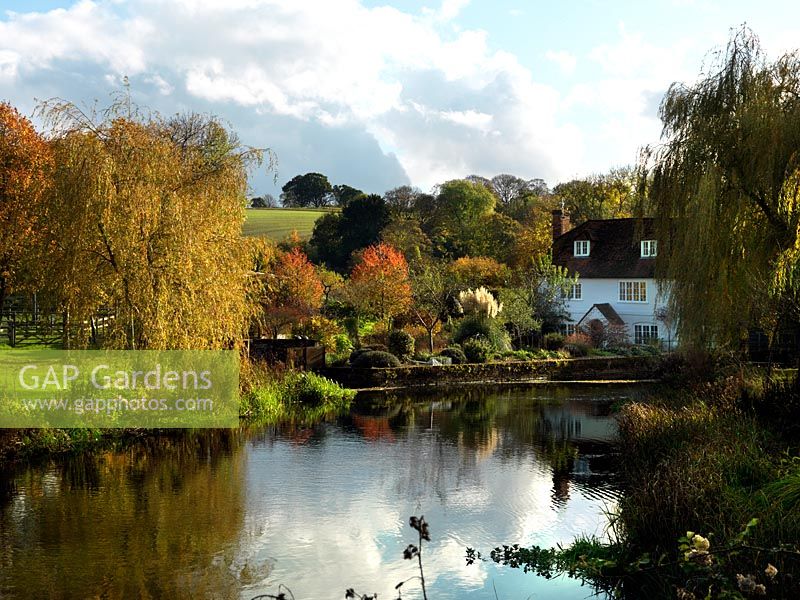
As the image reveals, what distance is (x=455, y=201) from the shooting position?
59.0m

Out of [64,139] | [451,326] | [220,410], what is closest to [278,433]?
[220,410]

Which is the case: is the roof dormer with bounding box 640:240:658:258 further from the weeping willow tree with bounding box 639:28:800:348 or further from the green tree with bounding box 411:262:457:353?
the weeping willow tree with bounding box 639:28:800:348

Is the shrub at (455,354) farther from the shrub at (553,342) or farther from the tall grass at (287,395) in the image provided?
the tall grass at (287,395)

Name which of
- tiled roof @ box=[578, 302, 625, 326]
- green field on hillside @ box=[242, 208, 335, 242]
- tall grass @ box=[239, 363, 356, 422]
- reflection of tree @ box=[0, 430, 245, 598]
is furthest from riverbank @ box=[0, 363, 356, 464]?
green field on hillside @ box=[242, 208, 335, 242]

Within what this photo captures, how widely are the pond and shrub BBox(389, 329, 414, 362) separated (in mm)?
9338

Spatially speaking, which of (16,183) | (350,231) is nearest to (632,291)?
(350,231)

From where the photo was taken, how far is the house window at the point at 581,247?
41781 mm

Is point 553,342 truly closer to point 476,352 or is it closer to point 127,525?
point 476,352

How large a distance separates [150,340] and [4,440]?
3.27 m

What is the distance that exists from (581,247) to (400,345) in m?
16.2

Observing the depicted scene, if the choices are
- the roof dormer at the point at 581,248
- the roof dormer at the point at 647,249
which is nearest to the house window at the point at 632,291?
the roof dormer at the point at 647,249

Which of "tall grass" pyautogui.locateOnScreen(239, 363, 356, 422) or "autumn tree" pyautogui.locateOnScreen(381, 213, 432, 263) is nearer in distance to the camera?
"tall grass" pyautogui.locateOnScreen(239, 363, 356, 422)

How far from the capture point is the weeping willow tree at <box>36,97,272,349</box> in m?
16.2

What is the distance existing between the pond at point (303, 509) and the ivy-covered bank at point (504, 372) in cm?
700
